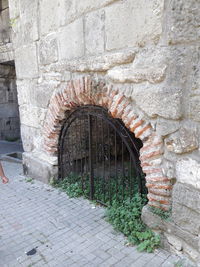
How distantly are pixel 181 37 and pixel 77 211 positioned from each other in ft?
7.73

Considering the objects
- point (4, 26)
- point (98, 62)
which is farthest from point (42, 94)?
point (4, 26)

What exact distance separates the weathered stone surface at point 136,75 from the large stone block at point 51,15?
4.04 feet

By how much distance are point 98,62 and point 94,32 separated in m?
0.35

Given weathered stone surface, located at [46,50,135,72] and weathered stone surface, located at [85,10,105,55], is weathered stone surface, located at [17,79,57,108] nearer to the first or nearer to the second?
weathered stone surface, located at [46,50,135,72]

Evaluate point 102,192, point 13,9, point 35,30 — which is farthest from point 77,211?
point 13,9

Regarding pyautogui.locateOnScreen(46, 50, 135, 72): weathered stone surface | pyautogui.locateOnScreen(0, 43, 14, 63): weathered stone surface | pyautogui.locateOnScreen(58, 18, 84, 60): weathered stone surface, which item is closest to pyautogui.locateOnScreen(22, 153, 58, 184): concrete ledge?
pyautogui.locateOnScreen(46, 50, 135, 72): weathered stone surface

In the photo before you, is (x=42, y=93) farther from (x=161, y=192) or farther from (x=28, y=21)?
(x=161, y=192)

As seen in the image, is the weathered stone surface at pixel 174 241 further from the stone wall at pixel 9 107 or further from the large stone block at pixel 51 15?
the stone wall at pixel 9 107

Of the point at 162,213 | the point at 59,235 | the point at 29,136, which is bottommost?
the point at 59,235

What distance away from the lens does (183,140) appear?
200 cm

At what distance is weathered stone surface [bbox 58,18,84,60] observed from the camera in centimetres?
288

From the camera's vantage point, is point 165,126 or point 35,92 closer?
point 165,126

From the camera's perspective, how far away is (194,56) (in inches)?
72.7

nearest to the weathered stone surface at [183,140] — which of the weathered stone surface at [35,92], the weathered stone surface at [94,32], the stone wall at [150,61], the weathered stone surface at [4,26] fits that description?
the stone wall at [150,61]
